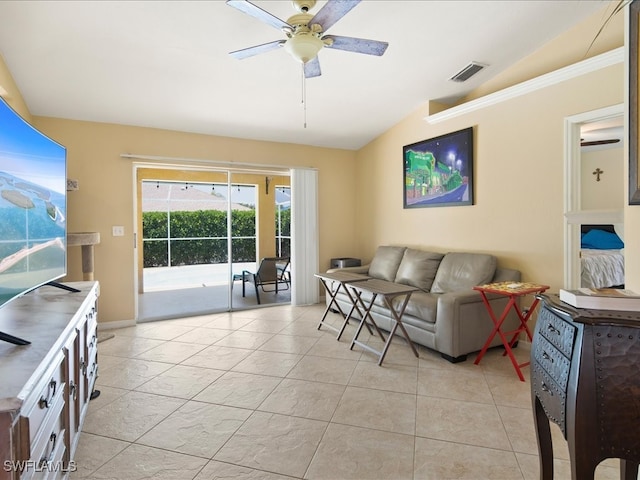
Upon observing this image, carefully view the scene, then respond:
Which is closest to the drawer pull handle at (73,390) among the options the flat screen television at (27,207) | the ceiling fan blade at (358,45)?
the flat screen television at (27,207)

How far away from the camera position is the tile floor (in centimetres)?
175

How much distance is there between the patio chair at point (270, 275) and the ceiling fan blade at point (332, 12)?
3812 millimetres

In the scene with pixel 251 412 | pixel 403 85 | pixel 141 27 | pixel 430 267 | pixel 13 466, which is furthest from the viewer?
pixel 430 267

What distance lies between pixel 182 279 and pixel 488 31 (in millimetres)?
6362

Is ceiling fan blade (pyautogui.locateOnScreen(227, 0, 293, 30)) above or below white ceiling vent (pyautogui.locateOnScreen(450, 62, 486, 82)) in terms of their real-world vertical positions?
below

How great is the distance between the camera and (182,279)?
6.91 metres

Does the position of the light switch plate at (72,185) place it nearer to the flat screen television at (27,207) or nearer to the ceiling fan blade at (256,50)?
the flat screen television at (27,207)

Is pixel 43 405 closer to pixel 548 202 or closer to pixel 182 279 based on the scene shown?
pixel 548 202

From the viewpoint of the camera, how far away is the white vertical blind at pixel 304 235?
5242 mm

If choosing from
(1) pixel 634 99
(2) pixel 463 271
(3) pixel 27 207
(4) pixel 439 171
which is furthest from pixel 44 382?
(4) pixel 439 171

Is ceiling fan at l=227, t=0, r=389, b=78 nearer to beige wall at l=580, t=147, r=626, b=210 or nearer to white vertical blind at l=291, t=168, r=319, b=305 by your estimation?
white vertical blind at l=291, t=168, r=319, b=305

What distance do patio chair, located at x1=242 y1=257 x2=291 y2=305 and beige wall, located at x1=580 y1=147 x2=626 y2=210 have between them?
194 inches

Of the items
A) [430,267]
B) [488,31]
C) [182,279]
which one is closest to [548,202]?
[430,267]

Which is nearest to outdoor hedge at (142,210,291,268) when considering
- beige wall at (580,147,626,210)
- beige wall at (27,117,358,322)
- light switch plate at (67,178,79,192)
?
beige wall at (27,117,358,322)
